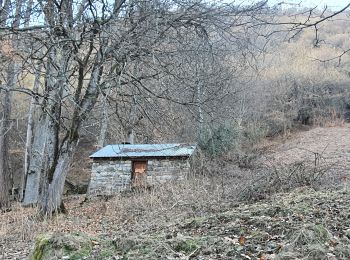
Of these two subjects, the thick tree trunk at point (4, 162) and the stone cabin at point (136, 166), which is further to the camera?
the stone cabin at point (136, 166)

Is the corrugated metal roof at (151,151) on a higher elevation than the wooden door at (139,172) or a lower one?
higher

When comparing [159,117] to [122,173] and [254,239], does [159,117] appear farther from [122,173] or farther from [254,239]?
[122,173]

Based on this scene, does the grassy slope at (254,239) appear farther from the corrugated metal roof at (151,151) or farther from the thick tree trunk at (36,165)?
the thick tree trunk at (36,165)

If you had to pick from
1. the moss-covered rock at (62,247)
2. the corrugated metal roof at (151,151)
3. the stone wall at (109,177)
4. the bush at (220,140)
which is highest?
the bush at (220,140)

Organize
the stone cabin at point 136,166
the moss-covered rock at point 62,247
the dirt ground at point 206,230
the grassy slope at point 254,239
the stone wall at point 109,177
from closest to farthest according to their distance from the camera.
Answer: the grassy slope at point 254,239 → the dirt ground at point 206,230 → the moss-covered rock at point 62,247 → the stone cabin at point 136,166 → the stone wall at point 109,177

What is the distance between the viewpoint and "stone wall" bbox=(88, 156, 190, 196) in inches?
617

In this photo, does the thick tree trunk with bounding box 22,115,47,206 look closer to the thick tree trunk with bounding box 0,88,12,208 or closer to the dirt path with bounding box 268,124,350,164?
the thick tree trunk with bounding box 0,88,12,208

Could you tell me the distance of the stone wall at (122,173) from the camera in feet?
51.4

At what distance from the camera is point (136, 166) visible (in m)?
16.3

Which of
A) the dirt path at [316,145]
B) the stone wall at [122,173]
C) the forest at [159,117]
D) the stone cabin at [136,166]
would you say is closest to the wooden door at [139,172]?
the stone cabin at [136,166]

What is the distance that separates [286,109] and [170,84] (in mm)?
18643

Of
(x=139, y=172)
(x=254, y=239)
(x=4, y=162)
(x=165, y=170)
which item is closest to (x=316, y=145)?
(x=165, y=170)

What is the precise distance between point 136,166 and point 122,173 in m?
0.63

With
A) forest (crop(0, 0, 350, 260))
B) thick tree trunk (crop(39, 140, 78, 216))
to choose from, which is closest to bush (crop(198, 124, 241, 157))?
forest (crop(0, 0, 350, 260))
